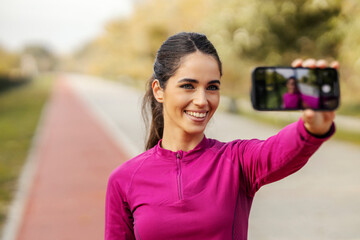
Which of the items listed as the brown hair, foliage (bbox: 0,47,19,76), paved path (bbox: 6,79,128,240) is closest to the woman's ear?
the brown hair

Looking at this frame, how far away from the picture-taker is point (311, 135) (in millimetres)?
1439

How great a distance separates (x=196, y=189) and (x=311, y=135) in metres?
0.54

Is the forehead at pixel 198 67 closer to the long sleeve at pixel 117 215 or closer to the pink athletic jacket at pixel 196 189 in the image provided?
the pink athletic jacket at pixel 196 189

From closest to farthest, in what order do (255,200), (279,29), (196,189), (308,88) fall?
(308,88)
(196,189)
(255,200)
(279,29)

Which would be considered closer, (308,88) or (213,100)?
(308,88)

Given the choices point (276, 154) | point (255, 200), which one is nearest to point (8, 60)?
point (255, 200)

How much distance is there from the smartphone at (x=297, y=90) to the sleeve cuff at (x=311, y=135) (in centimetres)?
9

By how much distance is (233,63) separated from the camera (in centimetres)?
1639

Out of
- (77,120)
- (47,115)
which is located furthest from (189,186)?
(47,115)

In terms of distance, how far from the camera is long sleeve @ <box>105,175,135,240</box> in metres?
1.97

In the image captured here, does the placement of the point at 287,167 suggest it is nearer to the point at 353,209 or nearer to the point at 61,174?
the point at 353,209

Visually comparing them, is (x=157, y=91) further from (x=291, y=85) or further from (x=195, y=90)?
(x=291, y=85)

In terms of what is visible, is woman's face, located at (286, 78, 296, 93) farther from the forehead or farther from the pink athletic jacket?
the forehead

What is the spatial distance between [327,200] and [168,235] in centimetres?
566
